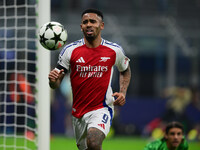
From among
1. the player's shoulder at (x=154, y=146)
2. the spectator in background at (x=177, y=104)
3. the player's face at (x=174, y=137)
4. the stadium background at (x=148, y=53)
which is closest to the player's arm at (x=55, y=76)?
the player's shoulder at (x=154, y=146)

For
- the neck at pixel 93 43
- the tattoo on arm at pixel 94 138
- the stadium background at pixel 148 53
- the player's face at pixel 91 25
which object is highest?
the stadium background at pixel 148 53

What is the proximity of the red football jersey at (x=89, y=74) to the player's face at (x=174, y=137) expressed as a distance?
1.27 metres

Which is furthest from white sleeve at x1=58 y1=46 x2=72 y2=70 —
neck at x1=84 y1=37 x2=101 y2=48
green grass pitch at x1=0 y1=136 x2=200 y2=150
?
green grass pitch at x1=0 y1=136 x2=200 y2=150

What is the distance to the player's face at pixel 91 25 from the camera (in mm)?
5910

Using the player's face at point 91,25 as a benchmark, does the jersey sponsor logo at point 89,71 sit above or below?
below

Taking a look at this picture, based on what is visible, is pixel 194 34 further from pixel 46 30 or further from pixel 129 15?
pixel 46 30

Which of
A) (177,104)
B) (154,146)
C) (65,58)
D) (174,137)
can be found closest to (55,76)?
(65,58)

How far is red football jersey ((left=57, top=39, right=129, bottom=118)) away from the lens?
5.94 metres

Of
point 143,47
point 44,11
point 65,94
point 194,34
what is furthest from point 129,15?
point 44,11

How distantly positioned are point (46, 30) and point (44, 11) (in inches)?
42.1

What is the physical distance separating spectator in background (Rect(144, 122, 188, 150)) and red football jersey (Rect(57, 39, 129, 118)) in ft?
3.99

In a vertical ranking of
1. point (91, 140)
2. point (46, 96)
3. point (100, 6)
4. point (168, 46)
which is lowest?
point (91, 140)

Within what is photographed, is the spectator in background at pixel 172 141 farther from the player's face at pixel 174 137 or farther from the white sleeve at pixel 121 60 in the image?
the white sleeve at pixel 121 60

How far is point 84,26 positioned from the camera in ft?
19.5
